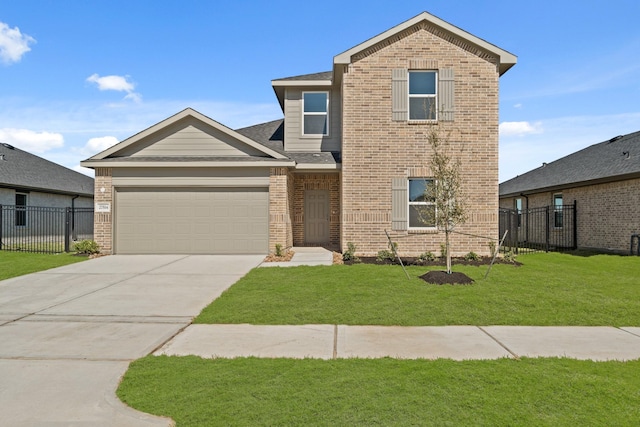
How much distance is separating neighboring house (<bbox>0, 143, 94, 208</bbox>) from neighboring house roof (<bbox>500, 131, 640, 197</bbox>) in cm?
A: 2662

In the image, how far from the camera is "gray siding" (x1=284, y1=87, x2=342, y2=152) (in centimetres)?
1606

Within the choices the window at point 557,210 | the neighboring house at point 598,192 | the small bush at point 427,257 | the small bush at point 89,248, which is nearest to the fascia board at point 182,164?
the small bush at point 89,248

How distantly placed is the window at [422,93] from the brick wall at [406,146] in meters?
0.37

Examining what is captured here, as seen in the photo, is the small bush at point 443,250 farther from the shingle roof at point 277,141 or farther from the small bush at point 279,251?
the small bush at point 279,251

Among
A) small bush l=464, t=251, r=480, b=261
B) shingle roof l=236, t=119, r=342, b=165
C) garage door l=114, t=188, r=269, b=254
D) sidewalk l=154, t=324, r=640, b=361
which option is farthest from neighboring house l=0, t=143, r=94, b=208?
small bush l=464, t=251, r=480, b=261

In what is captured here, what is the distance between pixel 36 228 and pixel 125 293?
17.4m

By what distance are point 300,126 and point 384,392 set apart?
13.7 metres

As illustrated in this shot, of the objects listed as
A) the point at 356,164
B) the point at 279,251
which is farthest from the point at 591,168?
the point at 279,251

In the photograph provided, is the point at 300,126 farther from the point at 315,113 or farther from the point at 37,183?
the point at 37,183

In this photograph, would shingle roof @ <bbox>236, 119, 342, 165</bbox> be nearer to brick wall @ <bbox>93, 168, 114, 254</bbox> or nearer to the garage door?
the garage door

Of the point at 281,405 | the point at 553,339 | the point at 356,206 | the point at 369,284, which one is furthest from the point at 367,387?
the point at 356,206

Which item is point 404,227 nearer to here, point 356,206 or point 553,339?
point 356,206

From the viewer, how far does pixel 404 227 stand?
13.3m

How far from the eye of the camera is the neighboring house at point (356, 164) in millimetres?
13305
